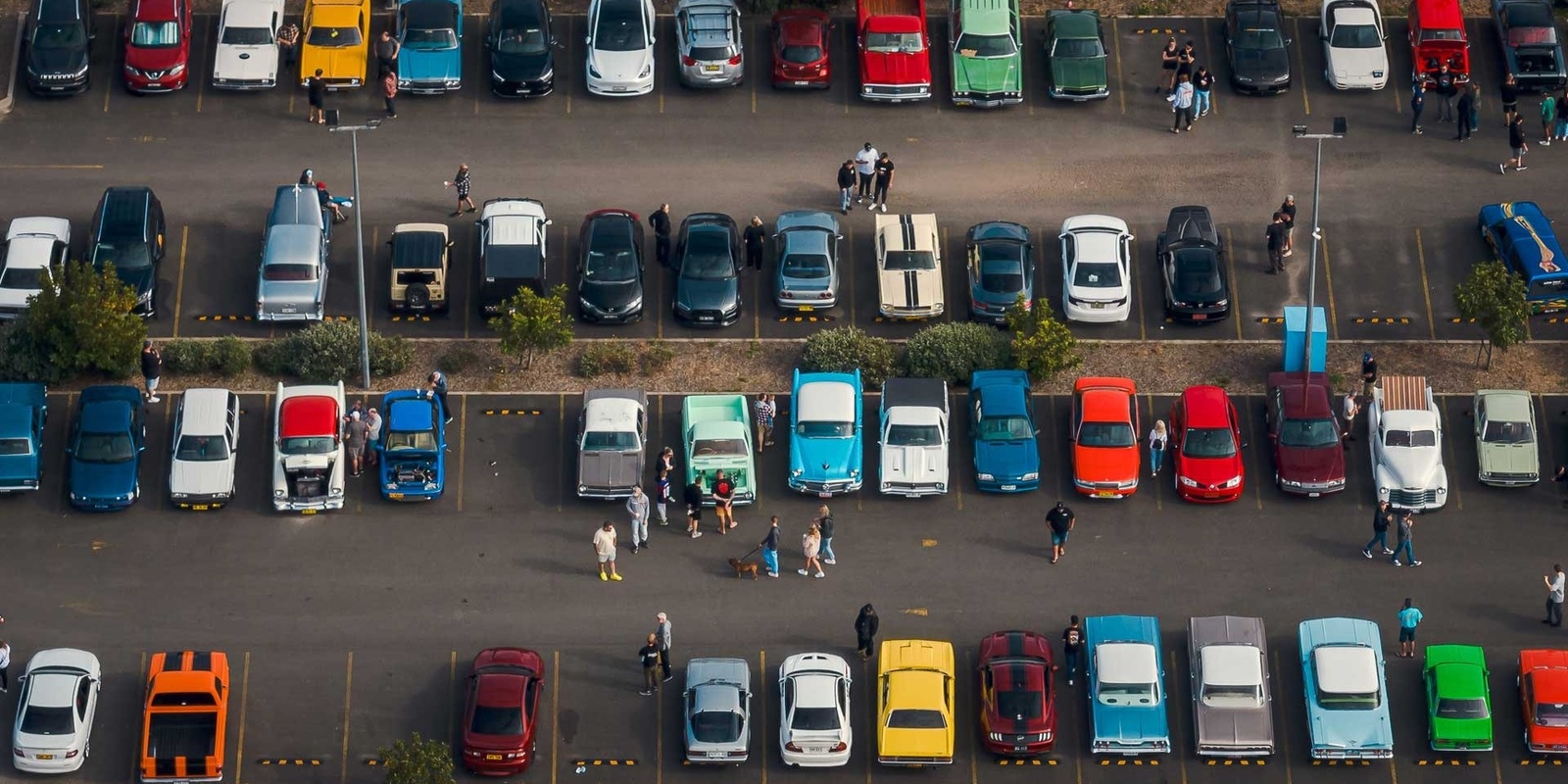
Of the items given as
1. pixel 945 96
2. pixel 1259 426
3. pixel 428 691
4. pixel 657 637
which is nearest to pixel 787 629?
pixel 657 637

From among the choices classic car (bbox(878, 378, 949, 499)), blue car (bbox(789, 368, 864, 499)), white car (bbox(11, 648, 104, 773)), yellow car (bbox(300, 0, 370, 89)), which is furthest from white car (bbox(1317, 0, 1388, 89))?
white car (bbox(11, 648, 104, 773))

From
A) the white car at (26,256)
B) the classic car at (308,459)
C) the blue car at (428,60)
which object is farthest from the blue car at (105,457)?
the blue car at (428,60)

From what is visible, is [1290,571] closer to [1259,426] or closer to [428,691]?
[1259,426]

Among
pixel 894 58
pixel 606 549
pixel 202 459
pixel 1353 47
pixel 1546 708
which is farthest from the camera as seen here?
pixel 1353 47

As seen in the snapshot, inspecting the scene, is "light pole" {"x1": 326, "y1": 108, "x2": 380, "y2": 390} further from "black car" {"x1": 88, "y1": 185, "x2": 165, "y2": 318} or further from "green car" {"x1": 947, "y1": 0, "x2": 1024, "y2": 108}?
"green car" {"x1": 947, "y1": 0, "x2": 1024, "y2": 108}

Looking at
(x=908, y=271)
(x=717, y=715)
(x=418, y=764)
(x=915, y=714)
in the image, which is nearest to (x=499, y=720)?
(x=418, y=764)

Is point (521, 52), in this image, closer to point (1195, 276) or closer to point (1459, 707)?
point (1195, 276)
